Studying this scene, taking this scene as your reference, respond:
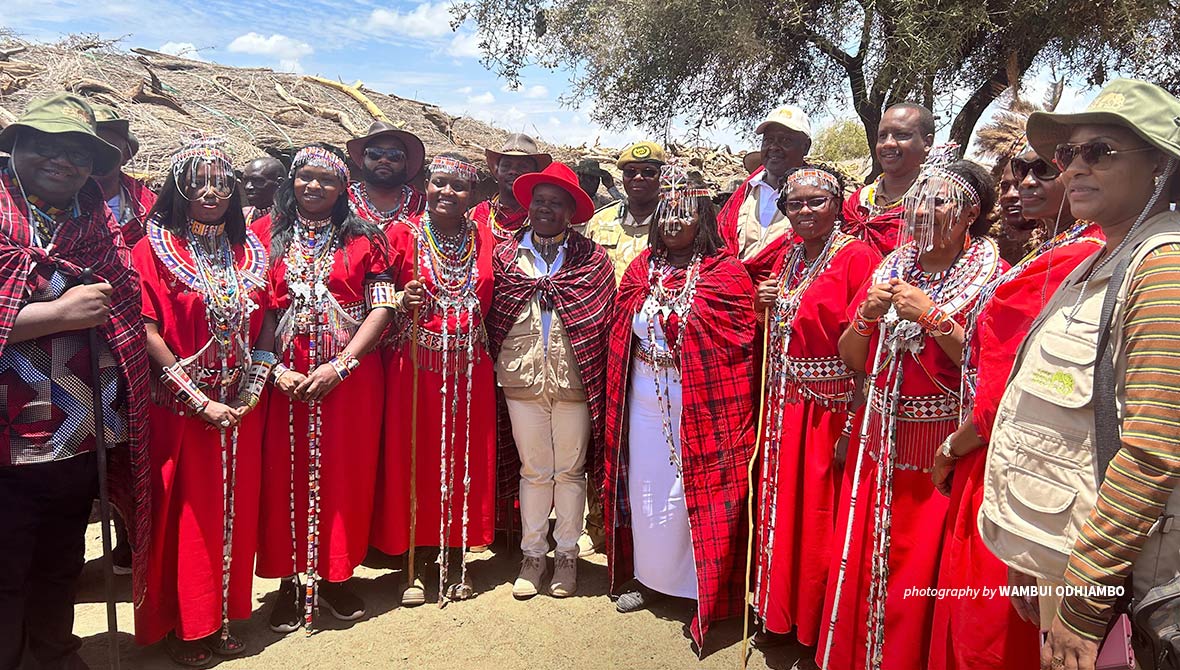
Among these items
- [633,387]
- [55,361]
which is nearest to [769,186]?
[633,387]

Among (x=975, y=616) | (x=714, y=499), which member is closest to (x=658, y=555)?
(x=714, y=499)

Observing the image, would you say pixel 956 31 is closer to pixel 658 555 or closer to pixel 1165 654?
pixel 658 555

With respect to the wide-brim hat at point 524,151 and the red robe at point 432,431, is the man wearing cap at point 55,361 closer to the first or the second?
the red robe at point 432,431

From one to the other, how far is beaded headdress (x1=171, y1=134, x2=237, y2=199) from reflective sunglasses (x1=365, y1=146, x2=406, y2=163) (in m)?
1.18

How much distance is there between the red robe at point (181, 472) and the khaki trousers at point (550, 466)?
4.78 feet

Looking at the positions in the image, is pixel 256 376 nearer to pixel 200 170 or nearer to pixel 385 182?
pixel 200 170

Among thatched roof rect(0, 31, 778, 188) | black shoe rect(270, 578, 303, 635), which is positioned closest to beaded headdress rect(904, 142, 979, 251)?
black shoe rect(270, 578, 303, 635)

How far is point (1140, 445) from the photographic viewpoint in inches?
65.6

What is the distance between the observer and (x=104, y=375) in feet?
10.0

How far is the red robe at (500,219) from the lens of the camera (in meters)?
4.58

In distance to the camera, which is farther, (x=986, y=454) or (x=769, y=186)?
(x=769, y=186)

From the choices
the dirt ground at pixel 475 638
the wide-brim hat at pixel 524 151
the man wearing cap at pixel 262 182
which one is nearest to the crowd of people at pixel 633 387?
the dirt ground at pixel 475 638

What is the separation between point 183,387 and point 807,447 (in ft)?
9.11

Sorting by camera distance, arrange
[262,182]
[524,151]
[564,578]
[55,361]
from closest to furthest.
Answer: [55,361], [564,578], [524,151], [262,182]
